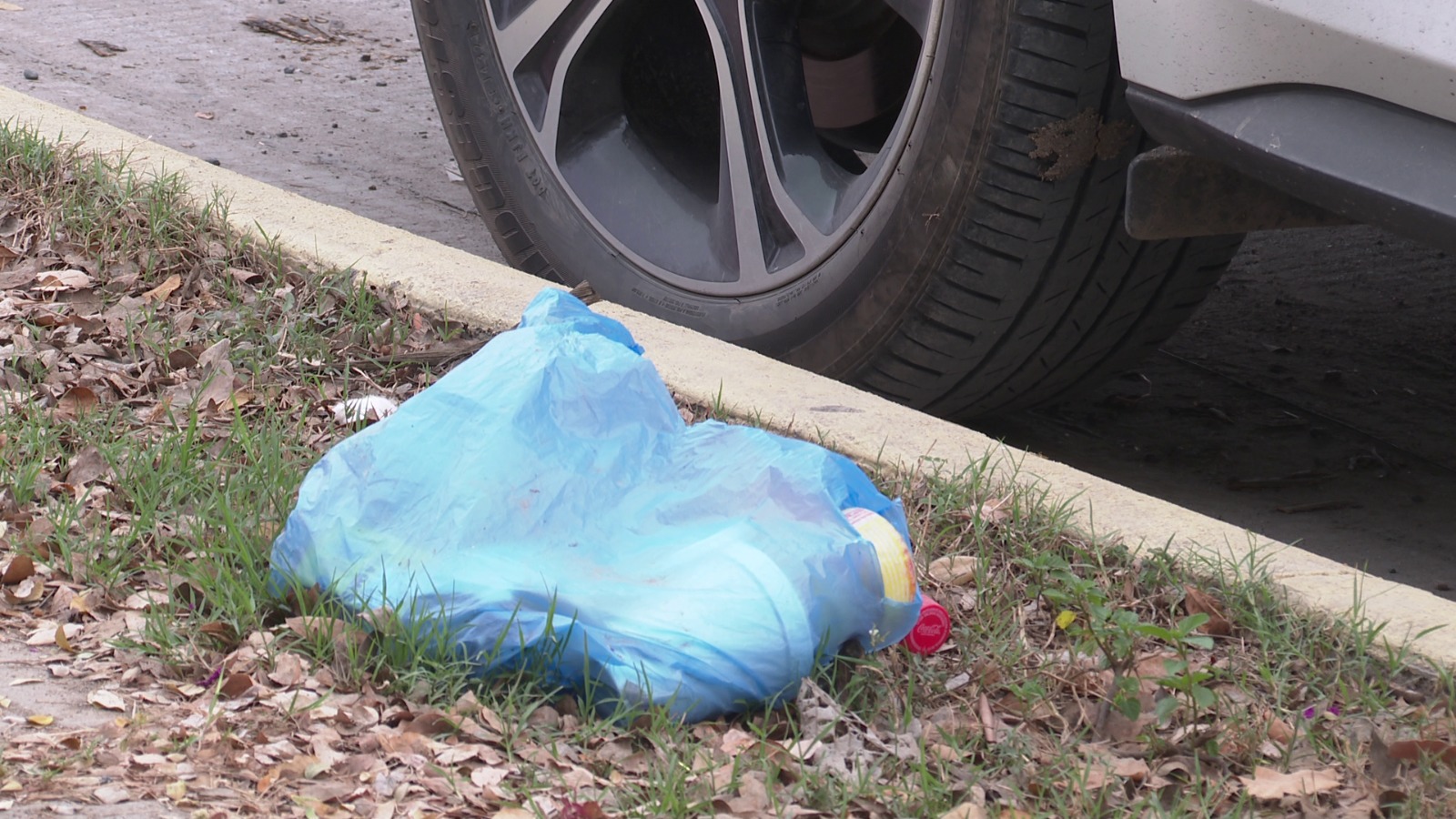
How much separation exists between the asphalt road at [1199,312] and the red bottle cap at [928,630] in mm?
927

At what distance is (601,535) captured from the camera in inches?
77.7

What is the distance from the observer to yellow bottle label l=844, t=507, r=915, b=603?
1.92 metres

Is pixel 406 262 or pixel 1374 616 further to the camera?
pixel 406 262

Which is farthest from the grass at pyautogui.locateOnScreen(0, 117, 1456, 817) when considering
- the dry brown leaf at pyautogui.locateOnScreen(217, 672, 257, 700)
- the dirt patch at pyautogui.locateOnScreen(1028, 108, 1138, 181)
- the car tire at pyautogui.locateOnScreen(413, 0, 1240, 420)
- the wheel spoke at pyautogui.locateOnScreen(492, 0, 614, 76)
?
the wheel spoke at pyautogui.locateOnScreen(492, 0, 614, 76)

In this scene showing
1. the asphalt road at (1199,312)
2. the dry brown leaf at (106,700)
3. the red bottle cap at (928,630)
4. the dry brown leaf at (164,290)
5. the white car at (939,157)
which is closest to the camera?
the dry brown leaf at (106,700)

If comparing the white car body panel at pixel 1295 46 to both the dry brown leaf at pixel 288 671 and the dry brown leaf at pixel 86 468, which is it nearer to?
the dry brown leaf at pixel 288 671

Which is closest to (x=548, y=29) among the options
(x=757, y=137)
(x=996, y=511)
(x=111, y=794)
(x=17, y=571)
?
(x=757, y=137)

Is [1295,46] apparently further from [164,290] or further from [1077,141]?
[164,290]

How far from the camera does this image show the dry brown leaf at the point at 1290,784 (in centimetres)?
176

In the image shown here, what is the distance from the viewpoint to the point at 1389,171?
72.6 inches

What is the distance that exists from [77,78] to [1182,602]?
398 cm

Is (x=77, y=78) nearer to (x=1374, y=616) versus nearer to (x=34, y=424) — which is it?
(x=34, y=424)

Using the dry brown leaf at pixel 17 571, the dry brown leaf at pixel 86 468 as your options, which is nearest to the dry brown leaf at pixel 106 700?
the dry brown leaf at pixel 17 571

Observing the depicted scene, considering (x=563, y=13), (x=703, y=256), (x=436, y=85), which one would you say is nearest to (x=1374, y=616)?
(x=703, y=256)
